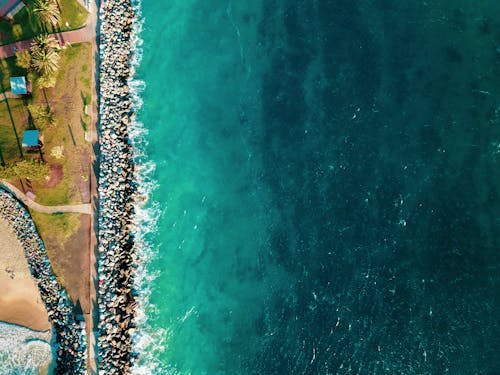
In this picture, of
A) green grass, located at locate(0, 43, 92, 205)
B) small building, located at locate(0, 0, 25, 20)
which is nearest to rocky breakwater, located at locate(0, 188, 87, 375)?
green grass, located at locate(0, 43, 92, 205)

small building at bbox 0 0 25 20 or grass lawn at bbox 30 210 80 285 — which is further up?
small building at bbox 0 0 25 20

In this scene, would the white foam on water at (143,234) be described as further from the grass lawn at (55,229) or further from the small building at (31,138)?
the small building at (31,138)

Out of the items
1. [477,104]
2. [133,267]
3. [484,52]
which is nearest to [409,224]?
[477,104]

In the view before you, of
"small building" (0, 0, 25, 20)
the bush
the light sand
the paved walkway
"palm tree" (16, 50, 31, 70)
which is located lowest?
the light sand

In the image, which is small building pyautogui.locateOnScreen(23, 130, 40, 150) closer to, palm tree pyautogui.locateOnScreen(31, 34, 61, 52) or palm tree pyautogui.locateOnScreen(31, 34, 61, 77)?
palm tree pyautogui.locateOnScreen(31, 34, 61, 77)

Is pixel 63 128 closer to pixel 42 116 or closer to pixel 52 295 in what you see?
pixel 42 116

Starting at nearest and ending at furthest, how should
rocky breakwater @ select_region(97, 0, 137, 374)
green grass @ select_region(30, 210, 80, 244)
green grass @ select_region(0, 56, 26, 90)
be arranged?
rocky breakwater @ select_region(97, 0, 137, 374) < green grass @ select_region(30, 210, 80, 244) < green grass @ select_region(0, 56, 26, 90)

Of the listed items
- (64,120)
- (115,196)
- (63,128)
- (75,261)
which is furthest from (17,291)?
(64,120)
